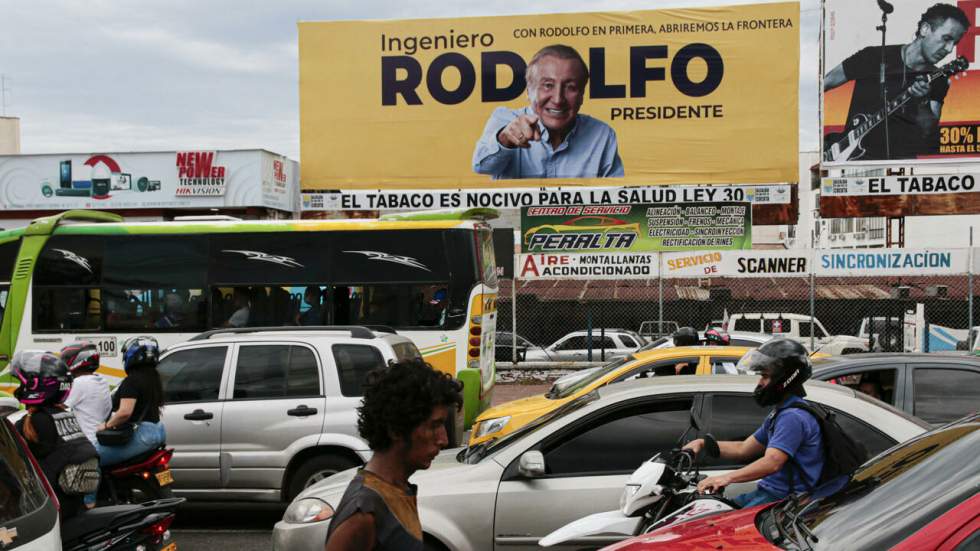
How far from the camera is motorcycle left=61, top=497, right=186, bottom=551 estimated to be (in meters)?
5.27

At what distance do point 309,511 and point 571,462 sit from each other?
1.55 m

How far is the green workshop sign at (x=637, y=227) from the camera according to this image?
73.5 feet

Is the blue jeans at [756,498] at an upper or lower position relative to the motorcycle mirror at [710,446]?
lower

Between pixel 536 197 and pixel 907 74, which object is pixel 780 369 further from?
pixel 907 74

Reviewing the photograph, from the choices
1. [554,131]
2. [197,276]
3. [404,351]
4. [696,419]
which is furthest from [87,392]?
[554,131]

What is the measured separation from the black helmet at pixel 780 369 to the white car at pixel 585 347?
57.4 feet

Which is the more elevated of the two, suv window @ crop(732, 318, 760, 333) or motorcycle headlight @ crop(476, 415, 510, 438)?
motorcycle headlight @ crop(476, 415, 510, 438)

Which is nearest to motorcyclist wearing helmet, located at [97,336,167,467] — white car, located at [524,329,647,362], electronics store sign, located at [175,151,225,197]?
white car, located at [524,329,647,362]

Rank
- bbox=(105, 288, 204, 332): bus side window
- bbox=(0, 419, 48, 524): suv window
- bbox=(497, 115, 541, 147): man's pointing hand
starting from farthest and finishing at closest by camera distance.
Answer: bbox=(497, 115, 541, 147): man's pointing hand < bbox=(105, 288, 204, 332): bus side window < bbox=(0, 419, 48, 524): suv window

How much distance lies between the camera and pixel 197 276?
14.5m

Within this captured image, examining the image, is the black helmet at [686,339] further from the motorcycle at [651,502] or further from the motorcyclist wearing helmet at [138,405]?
the motorcycle at [651,502]

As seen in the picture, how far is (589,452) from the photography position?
5.68m

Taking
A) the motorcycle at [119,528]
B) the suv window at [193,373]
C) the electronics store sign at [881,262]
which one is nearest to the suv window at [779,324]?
the electronics store sign at [881,262]

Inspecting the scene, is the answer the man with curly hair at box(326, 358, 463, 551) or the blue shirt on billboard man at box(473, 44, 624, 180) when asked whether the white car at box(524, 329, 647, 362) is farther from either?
the man with curly hair at box(326, 358, 463, 551)
